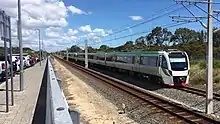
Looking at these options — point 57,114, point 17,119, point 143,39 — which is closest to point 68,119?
point 57,114

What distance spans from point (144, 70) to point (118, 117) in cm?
1447

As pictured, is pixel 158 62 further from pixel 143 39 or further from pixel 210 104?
pixel 143 39

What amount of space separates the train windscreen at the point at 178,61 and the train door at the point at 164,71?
0.46 metres

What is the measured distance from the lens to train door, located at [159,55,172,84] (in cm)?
2241

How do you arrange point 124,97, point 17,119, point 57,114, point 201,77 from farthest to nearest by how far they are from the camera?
1. point 201,77
2. point 124,97
3. point 17,119
4. point 57,114

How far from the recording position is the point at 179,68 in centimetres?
2266

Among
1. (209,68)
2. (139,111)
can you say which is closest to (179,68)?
(209,68)

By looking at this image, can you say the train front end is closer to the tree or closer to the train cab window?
the train cab window

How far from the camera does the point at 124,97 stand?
59.7 feet

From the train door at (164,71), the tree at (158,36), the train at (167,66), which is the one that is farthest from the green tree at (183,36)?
the train door at (164,71)

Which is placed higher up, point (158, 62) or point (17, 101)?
point (158, 62)

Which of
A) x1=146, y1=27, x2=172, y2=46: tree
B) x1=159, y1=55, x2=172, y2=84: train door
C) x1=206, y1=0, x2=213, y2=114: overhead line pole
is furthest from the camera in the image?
x1=146, y1=27, x2=172, y2=46: tree

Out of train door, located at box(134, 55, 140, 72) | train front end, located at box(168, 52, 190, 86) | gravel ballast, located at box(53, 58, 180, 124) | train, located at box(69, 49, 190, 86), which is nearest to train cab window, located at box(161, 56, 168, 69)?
train, located at box(69, 49, 190, 86)

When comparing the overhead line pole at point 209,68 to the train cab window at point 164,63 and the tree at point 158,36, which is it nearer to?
the train cab window at point 164,63
